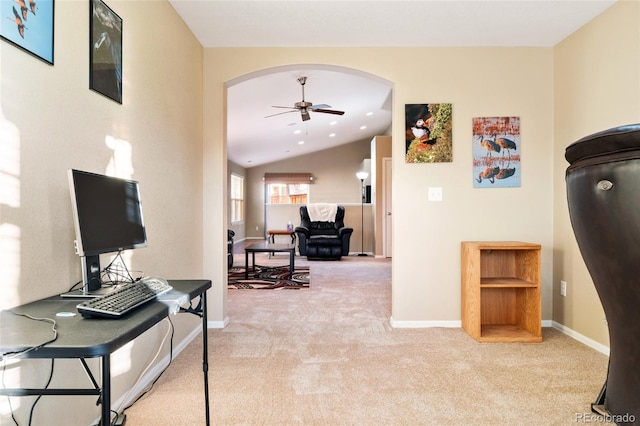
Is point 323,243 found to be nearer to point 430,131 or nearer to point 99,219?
point 430,131

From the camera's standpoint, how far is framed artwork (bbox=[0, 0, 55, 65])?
1149 millimetres

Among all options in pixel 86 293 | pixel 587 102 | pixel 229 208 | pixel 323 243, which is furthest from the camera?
pixel 229 208

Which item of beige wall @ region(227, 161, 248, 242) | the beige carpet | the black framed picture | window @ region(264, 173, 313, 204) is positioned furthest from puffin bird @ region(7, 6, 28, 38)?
window @ region(264, 173, 313, 204)

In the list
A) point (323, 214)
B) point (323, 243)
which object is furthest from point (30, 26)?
point (323, 214)

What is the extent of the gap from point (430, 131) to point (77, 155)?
2.59 m

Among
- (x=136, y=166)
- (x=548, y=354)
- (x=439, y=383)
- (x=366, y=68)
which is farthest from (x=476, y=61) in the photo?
(x=136, y=166)

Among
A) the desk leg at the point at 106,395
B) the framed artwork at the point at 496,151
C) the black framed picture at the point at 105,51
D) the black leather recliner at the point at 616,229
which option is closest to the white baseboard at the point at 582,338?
the framed artwork at the point at 496,151

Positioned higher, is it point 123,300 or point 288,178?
point 288,178

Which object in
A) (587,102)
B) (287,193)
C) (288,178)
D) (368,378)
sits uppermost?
(288,178)

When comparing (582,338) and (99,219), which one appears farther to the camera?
(582,338)

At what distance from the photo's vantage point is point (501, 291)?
10.1ft

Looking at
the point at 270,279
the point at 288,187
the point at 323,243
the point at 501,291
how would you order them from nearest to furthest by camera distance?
the point at 501,291, the point at 270,279, the point at 323,243, the point at 288,187

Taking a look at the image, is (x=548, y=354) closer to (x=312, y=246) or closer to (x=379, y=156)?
(x=312, y=246)

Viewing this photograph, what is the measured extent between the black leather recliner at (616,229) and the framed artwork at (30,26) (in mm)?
1895
